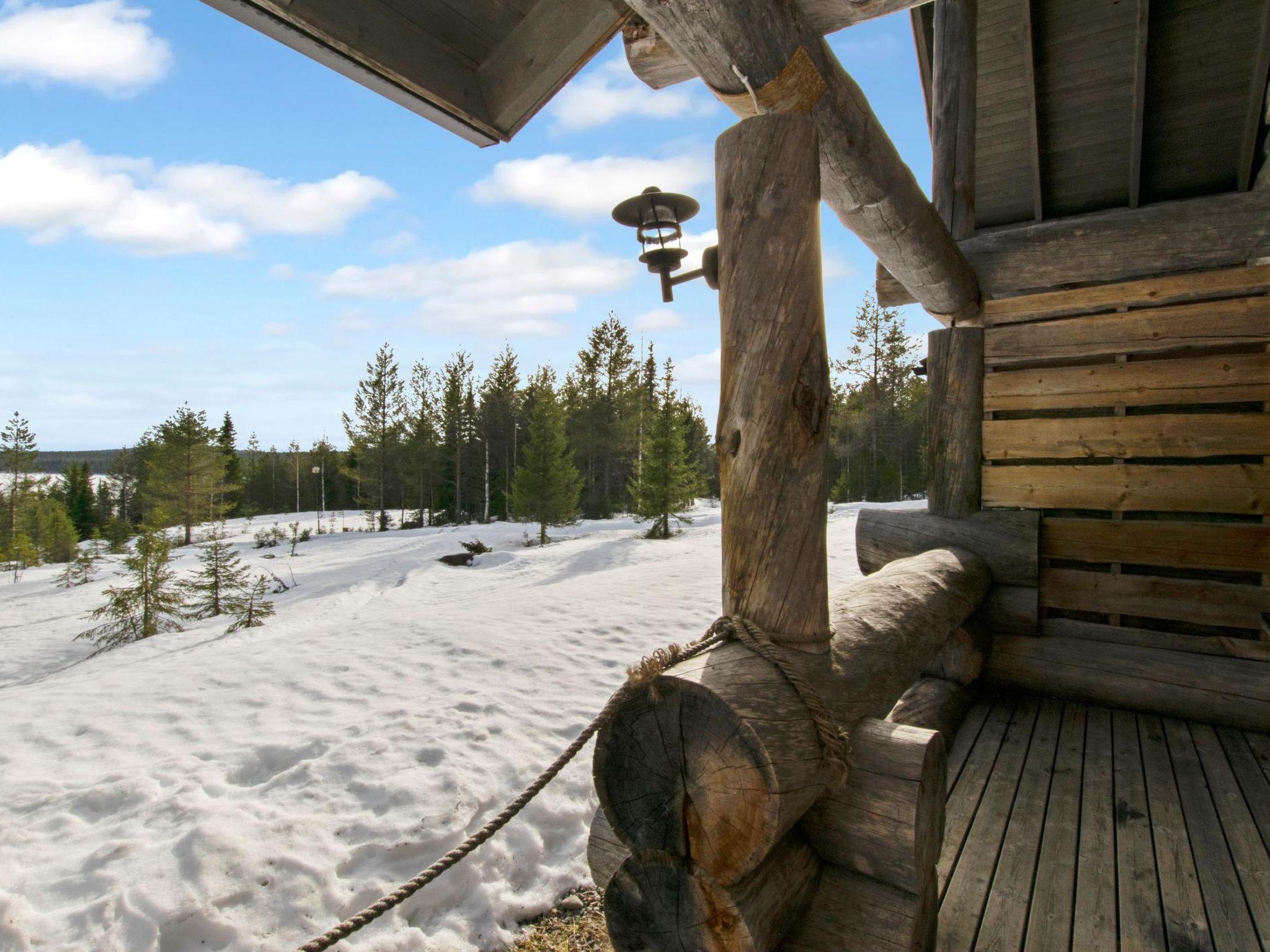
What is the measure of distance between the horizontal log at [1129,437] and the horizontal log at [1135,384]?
11 centimetres

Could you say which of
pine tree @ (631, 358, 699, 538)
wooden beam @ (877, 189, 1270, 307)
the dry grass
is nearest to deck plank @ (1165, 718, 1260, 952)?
the dry grass

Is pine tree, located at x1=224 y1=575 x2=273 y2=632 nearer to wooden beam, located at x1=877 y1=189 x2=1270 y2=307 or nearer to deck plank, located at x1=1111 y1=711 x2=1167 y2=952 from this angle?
wooden beam, located at x1=877 y1=189 x2=1270 y2=307

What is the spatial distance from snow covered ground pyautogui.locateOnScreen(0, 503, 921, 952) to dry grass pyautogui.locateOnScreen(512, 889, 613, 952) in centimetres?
8

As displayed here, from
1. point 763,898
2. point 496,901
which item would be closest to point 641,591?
point 496,901

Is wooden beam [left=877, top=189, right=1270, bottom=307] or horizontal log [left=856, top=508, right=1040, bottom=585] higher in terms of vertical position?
wooden beam [left=877, top=189, right=1270, bottom=307]

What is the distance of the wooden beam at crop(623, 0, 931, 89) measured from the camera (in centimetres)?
194

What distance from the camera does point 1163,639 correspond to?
163 inches

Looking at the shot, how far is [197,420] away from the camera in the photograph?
79.9 feet

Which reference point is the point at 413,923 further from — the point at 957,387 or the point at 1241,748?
the point at 957,387

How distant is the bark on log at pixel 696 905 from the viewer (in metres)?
1.55

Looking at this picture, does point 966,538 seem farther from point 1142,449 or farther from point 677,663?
point 677,663

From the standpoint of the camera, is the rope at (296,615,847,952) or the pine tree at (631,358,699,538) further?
the pine tree at (631,358,699,538)

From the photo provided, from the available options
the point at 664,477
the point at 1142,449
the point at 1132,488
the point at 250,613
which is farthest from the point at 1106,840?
the point at 664,477

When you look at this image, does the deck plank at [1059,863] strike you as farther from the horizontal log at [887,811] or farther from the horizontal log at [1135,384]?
the horizontal log at [1135,384]
